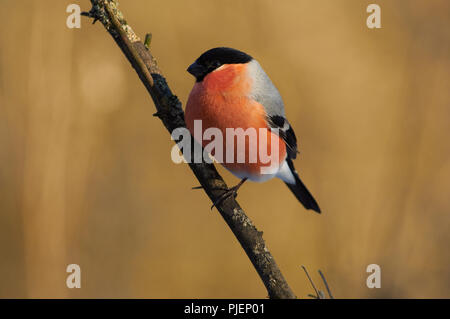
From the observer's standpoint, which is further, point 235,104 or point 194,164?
point 235,104

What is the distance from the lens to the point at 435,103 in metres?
3.21

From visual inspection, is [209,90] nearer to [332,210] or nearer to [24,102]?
[24,102]

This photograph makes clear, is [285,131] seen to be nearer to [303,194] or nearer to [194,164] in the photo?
[303,194]

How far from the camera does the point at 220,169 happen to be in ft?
10.2

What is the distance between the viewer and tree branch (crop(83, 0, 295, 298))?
1.62 meters

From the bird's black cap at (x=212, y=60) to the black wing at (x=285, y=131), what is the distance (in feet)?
1.10

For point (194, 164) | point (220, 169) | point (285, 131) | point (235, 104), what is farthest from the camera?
point (220, 169)

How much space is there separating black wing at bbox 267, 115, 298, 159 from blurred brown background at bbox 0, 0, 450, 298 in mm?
789

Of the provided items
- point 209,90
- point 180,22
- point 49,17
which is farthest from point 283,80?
point 49,17

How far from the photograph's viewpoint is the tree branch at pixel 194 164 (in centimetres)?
162

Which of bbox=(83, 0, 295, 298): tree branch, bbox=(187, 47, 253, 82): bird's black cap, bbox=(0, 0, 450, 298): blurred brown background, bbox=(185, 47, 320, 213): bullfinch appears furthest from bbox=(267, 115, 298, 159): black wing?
bbox=(0, 0, 450, 298): blurred brown background

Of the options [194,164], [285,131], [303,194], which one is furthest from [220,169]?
[194,164]

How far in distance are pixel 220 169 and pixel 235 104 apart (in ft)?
3.23
